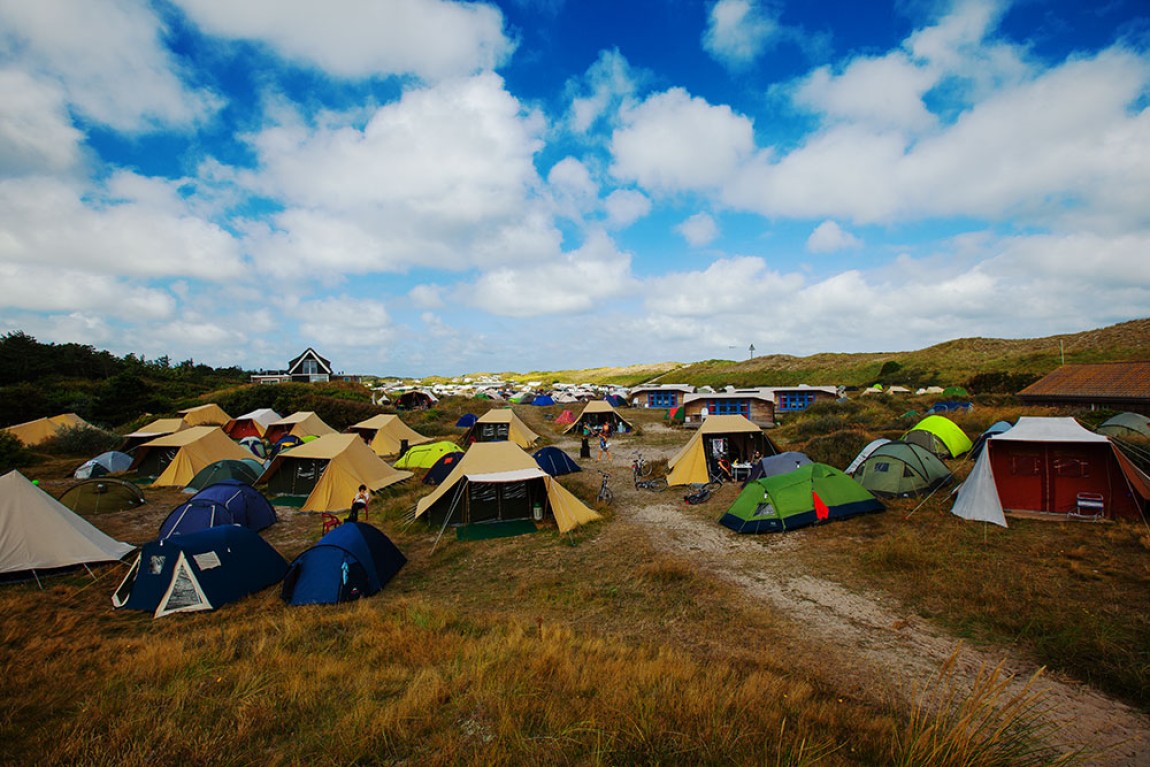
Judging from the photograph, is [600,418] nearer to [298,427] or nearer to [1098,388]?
[298,427]

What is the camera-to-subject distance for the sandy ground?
16.6 ft

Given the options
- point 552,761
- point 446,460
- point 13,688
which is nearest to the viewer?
point 552,761

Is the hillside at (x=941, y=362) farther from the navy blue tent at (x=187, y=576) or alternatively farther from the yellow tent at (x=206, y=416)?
the yellow tent at (x=206, y=416)

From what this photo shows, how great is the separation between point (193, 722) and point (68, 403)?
1800 inches

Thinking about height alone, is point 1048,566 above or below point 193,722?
below

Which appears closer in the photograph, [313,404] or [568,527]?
[568,527]

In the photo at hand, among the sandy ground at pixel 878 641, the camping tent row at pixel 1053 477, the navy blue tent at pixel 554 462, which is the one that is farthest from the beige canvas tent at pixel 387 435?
the camping tent row at pixel 1053 477

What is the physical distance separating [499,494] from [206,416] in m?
30.0

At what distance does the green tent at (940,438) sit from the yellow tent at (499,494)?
14.6m

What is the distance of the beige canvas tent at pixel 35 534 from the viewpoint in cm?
1013

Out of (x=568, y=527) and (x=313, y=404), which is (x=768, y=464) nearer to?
(x=568, y=527)

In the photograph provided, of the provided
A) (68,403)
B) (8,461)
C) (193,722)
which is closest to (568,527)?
(193,722)

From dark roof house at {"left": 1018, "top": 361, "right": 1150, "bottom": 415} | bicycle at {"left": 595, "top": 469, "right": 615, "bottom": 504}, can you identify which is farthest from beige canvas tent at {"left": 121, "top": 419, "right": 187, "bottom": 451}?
dark roof house at {"left": 1018, "top": 361, "right": 1150, "bottom": 415}

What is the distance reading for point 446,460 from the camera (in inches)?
745
